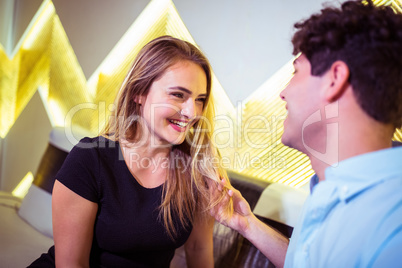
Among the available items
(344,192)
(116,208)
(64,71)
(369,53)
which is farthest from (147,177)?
(64,71)

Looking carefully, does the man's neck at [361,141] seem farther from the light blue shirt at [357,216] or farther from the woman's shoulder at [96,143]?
the woman's shoulder at [96,143]

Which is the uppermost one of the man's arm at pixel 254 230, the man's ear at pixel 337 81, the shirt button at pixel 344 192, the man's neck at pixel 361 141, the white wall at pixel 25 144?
the white wall at pixel 25 144

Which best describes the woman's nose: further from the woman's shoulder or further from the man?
the man

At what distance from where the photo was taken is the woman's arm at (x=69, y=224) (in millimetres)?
1281

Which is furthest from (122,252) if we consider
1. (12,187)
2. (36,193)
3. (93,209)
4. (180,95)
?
(12,187)

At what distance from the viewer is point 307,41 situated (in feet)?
3.45

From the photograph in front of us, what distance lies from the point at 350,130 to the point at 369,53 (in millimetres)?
202

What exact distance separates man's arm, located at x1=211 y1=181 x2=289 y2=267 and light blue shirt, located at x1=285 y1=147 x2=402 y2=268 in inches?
16.1

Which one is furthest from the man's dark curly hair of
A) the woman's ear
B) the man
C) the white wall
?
the white wall

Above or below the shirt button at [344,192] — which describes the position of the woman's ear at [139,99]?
above

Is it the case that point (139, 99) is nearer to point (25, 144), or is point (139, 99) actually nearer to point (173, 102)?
point (173, 102)

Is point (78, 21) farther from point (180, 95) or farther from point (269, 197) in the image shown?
point (269, 197)

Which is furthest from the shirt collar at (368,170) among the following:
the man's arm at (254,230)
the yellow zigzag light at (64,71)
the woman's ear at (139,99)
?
the yellow zigzag light at (64,71)

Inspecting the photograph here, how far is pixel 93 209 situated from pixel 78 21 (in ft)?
6.97
